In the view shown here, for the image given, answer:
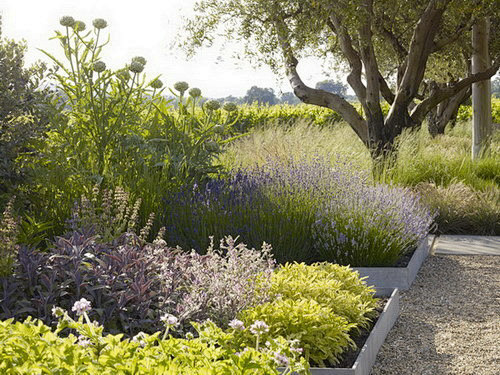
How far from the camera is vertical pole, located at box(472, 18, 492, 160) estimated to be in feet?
38.6

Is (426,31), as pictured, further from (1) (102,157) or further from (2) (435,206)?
(1) (102,157)

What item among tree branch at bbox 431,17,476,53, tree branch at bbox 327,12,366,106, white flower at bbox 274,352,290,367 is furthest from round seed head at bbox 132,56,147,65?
tree branch at bbox 431,17,476,53

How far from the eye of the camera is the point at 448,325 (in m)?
4.29

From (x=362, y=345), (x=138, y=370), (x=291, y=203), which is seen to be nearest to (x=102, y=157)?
(x=291, y=203)

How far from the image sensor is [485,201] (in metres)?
7.77

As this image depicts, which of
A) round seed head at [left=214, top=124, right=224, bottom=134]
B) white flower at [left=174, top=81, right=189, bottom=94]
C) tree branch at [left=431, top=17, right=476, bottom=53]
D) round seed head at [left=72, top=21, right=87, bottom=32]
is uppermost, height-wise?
tree branch at [left=431, top=17, right=476, bottom=53]

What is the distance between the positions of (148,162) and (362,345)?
3137mm

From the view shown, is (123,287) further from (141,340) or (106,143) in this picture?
(106,143)

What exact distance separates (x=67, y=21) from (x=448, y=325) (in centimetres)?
396

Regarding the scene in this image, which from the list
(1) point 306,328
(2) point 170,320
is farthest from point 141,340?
(1) point 306,328

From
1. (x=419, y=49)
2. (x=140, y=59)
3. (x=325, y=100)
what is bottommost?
(x=325, y=100)

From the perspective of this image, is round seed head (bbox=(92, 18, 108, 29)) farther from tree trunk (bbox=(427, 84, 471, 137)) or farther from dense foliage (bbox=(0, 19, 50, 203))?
tree trunk (bbox=(427, 84, 471, 137))

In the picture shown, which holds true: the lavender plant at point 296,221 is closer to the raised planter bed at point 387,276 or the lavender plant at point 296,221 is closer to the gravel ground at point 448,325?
the raised planter bed at point 387,276

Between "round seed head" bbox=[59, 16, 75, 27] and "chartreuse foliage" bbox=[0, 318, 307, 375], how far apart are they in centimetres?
384
